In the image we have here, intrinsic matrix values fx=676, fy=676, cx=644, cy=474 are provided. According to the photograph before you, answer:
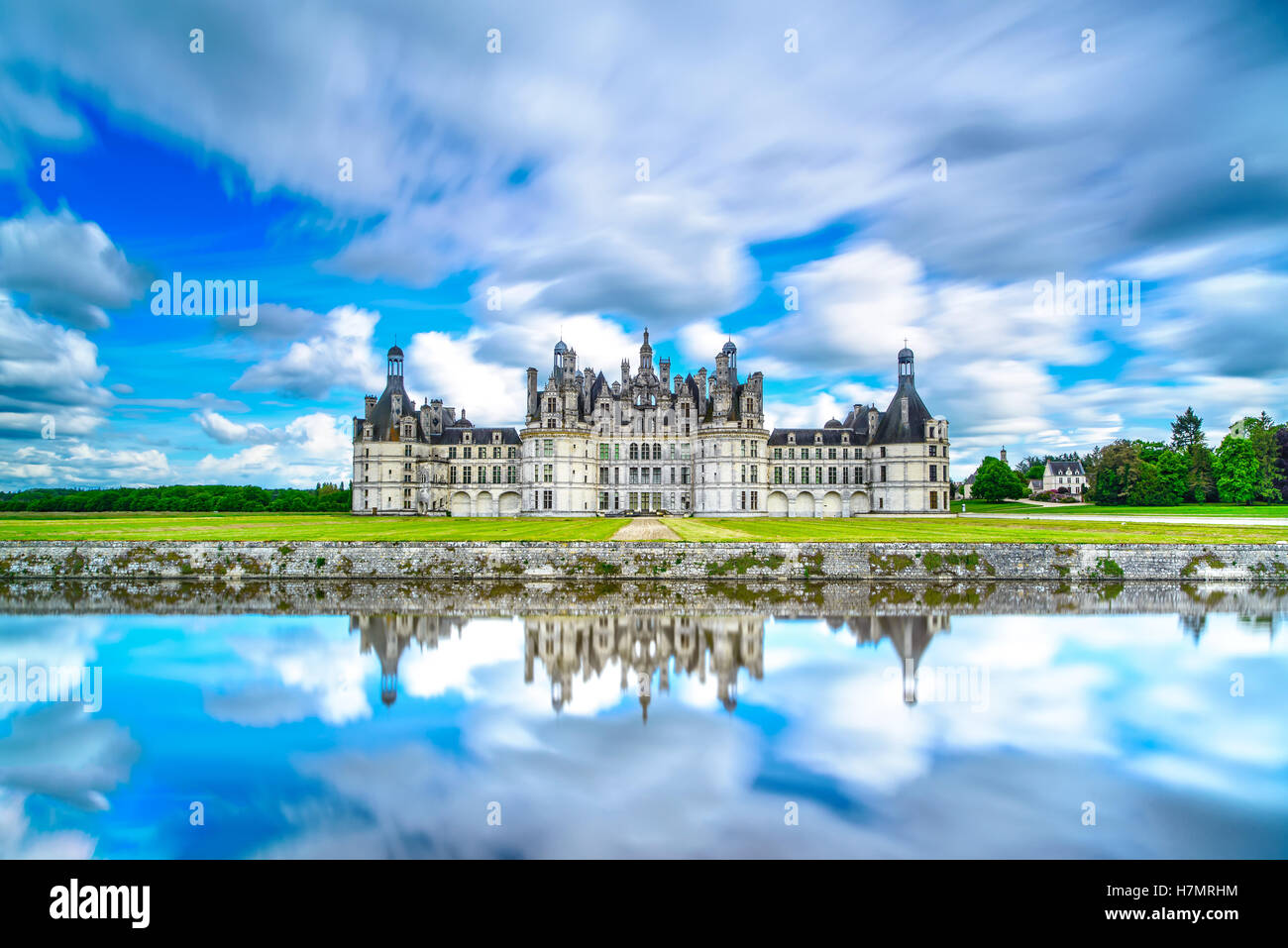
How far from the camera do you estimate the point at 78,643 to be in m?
Result: 17.7

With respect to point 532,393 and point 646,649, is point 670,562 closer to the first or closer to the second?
point 646,649

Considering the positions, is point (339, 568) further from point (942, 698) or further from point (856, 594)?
point (942, 698)

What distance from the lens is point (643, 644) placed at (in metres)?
17.0

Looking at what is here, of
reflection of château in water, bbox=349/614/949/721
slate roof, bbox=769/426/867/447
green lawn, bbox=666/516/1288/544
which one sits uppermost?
slate roof, bbox=769/426/867/447

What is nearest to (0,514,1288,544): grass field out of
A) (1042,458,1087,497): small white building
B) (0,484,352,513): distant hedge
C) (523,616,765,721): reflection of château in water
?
(523,616,765,721): reflection of château in water

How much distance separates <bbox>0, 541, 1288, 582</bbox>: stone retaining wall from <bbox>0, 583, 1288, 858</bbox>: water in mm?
7299

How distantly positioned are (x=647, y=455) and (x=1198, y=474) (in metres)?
57.1

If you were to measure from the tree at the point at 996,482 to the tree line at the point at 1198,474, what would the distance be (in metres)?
0.11

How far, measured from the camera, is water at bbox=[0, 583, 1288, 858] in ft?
26.7

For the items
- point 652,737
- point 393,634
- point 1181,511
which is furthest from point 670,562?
point 1181,511

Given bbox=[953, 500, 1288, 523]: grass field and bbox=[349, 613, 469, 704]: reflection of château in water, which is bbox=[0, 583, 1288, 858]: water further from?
bbox=[953, 500, 1288, 523]: grass field

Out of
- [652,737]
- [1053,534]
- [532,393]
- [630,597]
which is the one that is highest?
[532,393]

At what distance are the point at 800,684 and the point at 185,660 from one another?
14.3 meters
